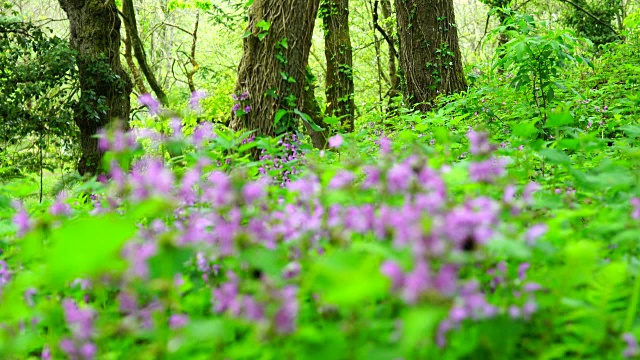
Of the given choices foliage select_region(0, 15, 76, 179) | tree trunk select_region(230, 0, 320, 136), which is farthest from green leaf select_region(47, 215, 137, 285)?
foliage select_region(0, 15, 76, 179)

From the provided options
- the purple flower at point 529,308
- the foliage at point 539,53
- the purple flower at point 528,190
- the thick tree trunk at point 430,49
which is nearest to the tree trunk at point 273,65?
the foliage at point 539,53

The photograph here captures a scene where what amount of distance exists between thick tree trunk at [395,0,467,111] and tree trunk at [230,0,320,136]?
282 cm

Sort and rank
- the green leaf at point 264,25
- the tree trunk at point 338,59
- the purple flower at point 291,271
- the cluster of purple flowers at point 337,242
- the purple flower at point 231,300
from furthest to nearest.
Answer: the tree trunk at point 338,59
the green leaf at point 264,25
the purple flower at point 291,271
the purple flower at point 231,300
the cluster of purple flowers at point 337,242

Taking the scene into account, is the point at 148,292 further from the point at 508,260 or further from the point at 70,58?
the point at 70,58

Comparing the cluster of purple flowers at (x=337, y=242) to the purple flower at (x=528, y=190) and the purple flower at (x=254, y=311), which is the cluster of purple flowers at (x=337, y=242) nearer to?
the purple flower at (x=254, y=311)

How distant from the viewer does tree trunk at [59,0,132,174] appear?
916cm

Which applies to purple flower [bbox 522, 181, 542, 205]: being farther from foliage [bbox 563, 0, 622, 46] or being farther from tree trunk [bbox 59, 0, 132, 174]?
foliage [bbox 563, 0, 622, 46]

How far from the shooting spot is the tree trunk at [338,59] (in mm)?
9273

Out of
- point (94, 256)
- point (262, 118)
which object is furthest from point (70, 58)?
point (94, 256)

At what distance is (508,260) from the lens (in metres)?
1.64

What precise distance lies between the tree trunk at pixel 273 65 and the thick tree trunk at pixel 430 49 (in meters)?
2.82

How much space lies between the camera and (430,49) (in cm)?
716

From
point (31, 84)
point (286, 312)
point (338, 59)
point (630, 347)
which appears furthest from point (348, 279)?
point (31, 84)

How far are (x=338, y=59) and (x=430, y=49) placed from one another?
2.62 m
